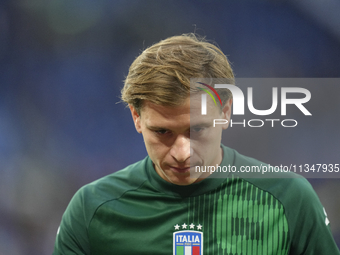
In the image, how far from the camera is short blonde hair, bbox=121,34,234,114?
118 cm

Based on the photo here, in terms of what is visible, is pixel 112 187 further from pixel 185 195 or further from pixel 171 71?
Result: pixel 171 71

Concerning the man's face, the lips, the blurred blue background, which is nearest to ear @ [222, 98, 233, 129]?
the man's face

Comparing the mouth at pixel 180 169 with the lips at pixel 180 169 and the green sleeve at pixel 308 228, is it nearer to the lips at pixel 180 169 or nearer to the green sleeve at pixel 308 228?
the lips at pixel 180 169

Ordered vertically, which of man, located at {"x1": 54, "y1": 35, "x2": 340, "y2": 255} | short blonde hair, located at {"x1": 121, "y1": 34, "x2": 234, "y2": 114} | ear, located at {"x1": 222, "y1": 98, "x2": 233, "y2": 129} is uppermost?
short blonde hair, located at {"x1": 121, "y1": 34, "x2": 234, "y2": 114}

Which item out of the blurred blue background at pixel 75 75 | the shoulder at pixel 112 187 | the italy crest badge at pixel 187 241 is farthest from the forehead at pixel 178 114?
the blurred blue background at pixel 75 75

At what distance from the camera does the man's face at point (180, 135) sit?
1193 mm

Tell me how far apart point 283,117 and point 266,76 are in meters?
0.39

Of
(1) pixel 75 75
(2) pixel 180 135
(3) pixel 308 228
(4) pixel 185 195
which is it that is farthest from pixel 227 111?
(1) pixel 75 75

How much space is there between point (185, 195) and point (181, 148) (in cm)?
24

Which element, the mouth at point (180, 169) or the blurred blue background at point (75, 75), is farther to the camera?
the blurred blue background at point (75, 75)

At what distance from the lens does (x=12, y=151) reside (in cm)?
199

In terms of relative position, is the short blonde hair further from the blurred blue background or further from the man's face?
the blurred blue background

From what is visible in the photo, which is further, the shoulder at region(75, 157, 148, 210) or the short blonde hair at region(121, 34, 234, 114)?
the shoulder at region(75, 157, 148, 210)

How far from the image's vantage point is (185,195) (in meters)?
1.35
